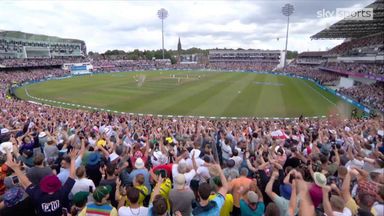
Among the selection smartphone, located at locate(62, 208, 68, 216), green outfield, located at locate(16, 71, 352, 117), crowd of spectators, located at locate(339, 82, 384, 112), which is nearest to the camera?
smartphone, located at locate(62, 208, 68, 216)

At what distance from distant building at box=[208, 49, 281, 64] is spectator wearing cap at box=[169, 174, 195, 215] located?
14468 cm

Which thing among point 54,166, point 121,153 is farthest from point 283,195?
point 54,166

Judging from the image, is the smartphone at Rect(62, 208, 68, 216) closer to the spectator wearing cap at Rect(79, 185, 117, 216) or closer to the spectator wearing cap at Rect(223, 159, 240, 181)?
the spectator wearing cap at Rect(79, 185, 117, 216)

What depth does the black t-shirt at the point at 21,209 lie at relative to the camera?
12.3ft

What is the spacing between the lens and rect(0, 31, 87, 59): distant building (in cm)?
8188

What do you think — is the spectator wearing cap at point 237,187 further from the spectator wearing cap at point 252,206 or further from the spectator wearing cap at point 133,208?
the spectator wearing cap at point 133,208

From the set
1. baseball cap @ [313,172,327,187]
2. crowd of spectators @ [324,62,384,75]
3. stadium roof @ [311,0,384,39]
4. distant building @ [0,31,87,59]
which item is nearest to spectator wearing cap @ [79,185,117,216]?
baseball cap @ [313,172,327,187]

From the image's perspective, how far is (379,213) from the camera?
13.2 feet

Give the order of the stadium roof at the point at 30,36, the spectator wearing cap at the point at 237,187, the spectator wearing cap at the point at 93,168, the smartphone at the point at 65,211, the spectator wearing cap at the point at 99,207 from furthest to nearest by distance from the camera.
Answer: the stadium roof at the point at 30,36, the spectator wearing cap at the point at 93,168, the spectator wearing cap at the point at 237,187, the smartphone at the point at 65,211, the spectator wearing cap at the point at 99,207

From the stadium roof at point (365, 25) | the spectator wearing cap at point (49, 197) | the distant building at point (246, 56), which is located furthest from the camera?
the distant building at point (246, 56)

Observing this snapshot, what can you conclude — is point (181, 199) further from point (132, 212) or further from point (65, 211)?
point (65, 211)

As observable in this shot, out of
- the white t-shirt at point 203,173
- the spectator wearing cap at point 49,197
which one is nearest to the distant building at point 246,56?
the white t-shirt at point 203,173

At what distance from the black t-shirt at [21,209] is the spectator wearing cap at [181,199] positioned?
2.11 meters

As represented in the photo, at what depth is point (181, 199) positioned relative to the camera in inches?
172
